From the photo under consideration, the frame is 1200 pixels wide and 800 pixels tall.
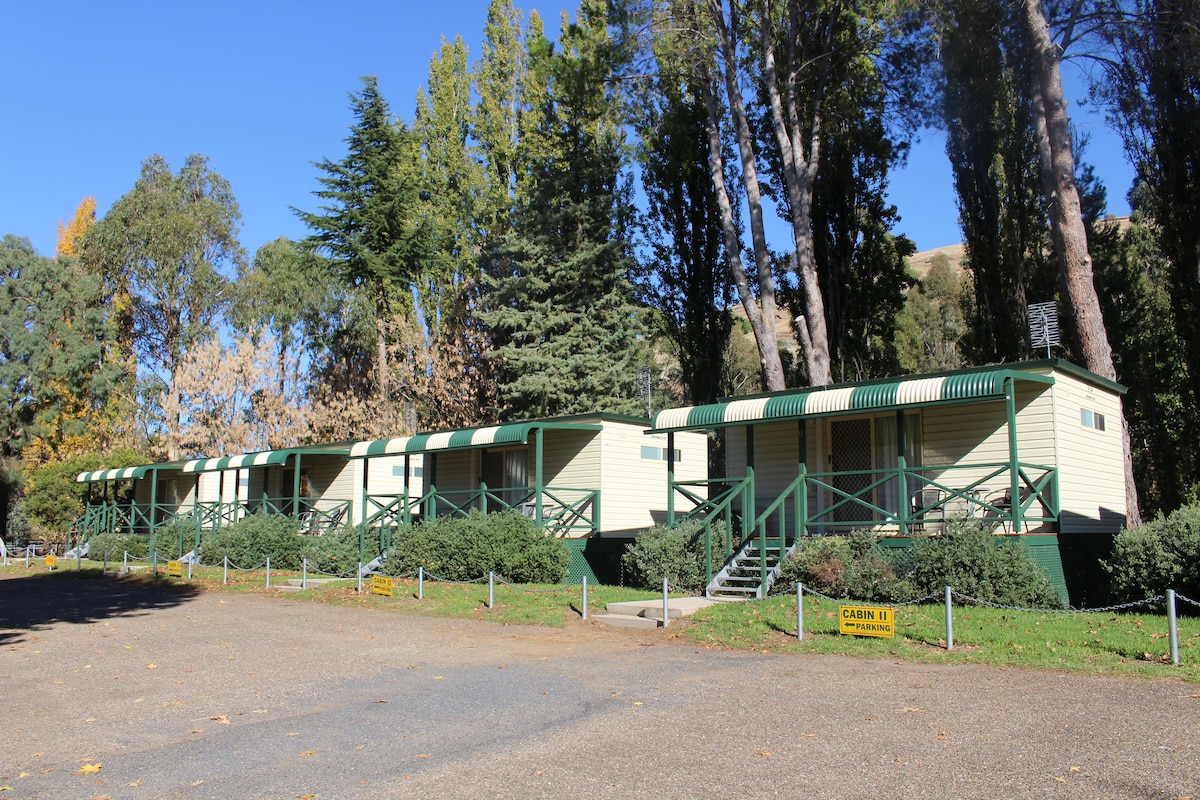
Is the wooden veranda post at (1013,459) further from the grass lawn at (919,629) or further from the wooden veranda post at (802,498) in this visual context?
the wooden veranda post at (802,498)

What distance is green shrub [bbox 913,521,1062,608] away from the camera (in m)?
11.7

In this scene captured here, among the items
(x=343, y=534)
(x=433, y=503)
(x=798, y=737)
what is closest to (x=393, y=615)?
(x=433, y=503)

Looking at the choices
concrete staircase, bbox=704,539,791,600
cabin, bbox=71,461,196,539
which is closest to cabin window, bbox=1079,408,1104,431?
concrete staircase, bbox=704,539,791,600

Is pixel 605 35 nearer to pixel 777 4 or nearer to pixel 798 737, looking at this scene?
pixel 777 4

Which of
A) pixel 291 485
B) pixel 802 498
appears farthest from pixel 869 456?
pixel 291 485

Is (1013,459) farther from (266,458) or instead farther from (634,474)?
(266,458)

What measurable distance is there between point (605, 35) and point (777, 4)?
4.49 metres

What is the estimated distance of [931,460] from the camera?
14.8 meters

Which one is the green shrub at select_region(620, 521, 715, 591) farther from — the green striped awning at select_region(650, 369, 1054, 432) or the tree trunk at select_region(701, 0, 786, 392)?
the tree trunk at select_region(701, 0, 786, 392)

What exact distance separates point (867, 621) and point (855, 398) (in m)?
4.24

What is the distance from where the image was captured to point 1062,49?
17719 mm

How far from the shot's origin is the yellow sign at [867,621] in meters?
10.3

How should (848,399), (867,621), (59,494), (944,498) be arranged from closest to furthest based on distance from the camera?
(867,621), (848,399), (944,498), (59,494)

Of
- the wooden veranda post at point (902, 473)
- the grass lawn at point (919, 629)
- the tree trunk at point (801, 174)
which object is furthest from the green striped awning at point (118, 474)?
the wooden veranda post at point (902, 473)
